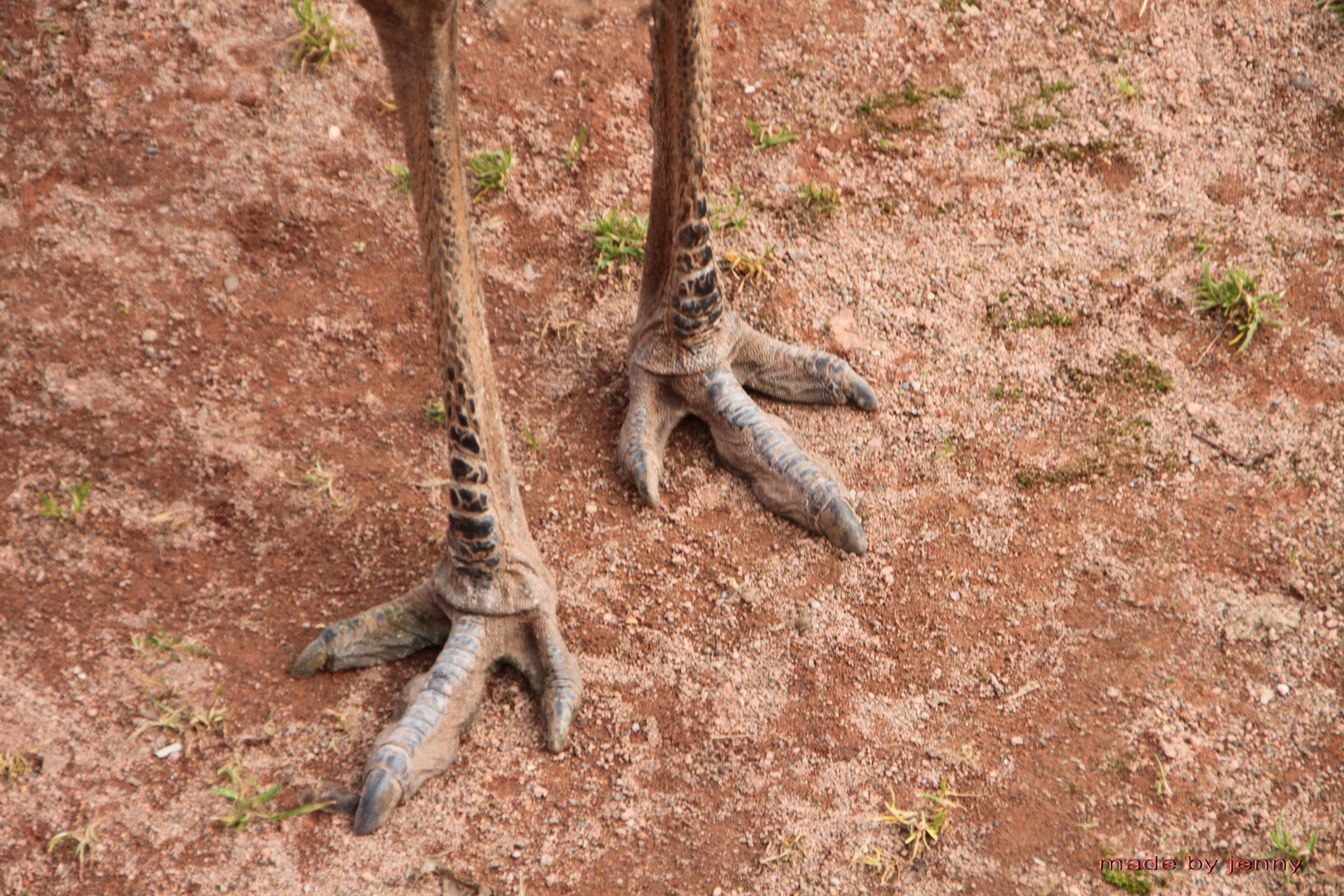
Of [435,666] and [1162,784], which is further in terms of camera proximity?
[435,666]

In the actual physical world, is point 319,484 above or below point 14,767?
above

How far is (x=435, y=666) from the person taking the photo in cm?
347

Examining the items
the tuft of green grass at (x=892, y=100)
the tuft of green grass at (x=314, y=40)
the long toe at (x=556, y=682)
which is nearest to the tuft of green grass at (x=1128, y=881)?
the long toe at (x=556, y=682)

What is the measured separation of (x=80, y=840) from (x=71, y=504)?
131 centimetres

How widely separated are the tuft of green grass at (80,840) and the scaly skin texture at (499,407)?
0.66m

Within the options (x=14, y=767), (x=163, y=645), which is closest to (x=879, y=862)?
(x=163, y=645)

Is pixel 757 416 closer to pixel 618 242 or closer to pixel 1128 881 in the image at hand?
pixel 618 242

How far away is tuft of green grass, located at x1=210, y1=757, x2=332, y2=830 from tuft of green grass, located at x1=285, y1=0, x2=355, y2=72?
3.47m

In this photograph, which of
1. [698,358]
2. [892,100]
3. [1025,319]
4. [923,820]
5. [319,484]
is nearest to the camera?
[923,820]

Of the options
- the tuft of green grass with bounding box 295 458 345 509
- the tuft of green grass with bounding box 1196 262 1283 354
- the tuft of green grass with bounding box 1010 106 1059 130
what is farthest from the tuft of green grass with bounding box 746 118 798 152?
the tuft of green grass with bounding box 295 458 345 509

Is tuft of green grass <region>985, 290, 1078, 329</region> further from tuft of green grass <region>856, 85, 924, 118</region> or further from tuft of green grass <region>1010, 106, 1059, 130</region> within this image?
tuft of green grass <region>856, 85, 924, 118</region>

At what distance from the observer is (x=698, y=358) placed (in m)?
4.23

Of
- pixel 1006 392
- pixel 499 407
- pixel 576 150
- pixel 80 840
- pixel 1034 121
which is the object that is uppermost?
pixel 1034 121

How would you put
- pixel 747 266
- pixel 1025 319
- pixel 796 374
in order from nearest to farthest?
pixel 796 374
pixel 1025 319
pixel 747 266
